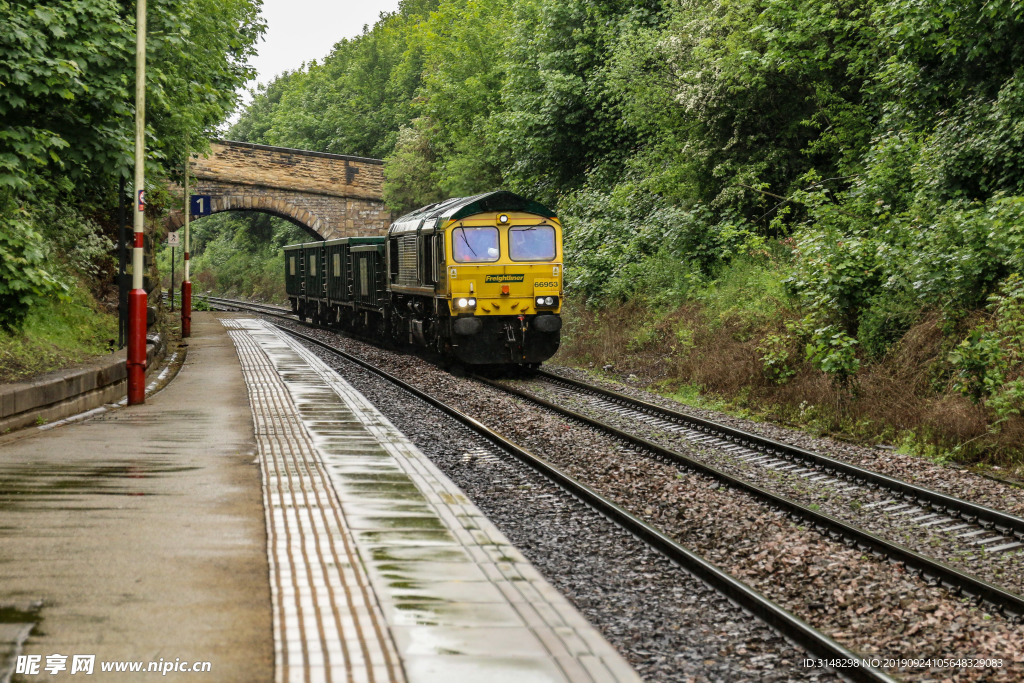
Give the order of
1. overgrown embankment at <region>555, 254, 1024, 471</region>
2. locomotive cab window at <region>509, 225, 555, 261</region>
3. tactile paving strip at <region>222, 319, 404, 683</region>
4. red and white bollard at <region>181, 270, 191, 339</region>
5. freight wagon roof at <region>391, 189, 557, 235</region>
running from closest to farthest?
tactile paving strip at <region>222, 319, 404, 683</region> < overgrown embankment at <region>555, 254, 1024, 471</region> < freight wagon roof at <region>391, 189, 557, 235</region> < locomotive cab window at <region>509, 225, 555, 261</region> < red and white bollard at <region>181, 270, 191, 339</region>

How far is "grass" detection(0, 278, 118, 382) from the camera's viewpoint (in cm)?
1289

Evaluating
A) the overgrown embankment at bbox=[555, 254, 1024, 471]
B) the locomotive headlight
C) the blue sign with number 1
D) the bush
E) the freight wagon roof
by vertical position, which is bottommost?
the overgrown embankment at bbox=[555, 254, 1024, 471]

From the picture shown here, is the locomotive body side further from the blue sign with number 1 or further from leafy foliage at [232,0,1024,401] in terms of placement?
the blue sign with number 1

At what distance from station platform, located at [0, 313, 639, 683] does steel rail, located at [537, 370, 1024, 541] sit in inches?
155

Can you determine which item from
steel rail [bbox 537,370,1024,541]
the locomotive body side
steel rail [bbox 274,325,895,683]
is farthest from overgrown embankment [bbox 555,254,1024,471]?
steel rail [bbox 274,325,895,683]

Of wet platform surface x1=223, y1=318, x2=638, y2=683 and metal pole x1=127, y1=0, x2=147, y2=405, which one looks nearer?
wet platform surface x1=223, y1=318, x2=638, y2=683

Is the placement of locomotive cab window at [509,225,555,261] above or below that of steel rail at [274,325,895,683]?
above

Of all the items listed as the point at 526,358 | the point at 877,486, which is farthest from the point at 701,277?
the point at 877,486

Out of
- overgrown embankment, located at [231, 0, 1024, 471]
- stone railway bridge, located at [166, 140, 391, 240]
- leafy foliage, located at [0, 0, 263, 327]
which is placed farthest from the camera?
stone railway bridge, located at [166, 140, 391, 240]

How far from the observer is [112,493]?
7.89 m

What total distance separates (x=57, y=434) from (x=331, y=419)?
11.2 feet

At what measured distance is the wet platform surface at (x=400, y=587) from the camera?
14.9 ft

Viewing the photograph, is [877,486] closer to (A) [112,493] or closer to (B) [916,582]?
(B) [916,582]

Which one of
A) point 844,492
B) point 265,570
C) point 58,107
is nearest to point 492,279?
point 58,107
